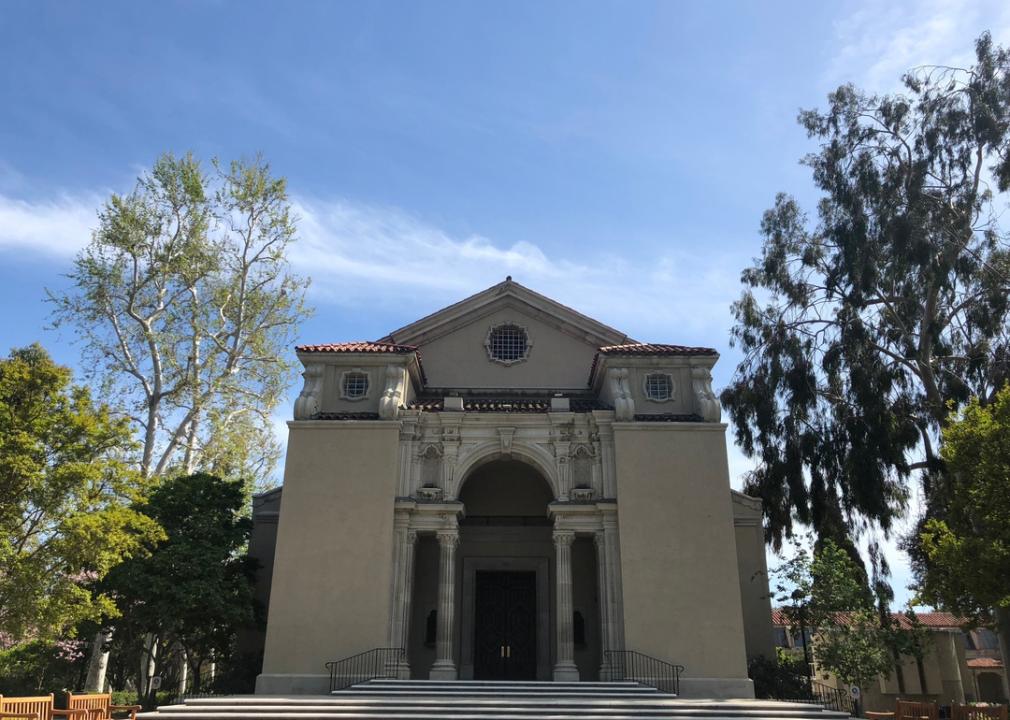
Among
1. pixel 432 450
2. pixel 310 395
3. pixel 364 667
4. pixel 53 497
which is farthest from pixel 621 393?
pixel 53 497

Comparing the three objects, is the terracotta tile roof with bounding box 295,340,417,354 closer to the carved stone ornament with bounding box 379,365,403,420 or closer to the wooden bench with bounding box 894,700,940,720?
the carved stone ornament with bounding box 379,365,403,420

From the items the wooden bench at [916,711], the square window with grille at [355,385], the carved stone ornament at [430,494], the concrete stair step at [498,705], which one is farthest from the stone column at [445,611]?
the wooden bench at [916,711]

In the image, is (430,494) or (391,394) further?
(391,394)

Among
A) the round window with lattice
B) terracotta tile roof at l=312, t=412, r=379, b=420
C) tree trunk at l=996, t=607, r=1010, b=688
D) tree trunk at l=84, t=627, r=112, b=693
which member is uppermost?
the round window with lattice

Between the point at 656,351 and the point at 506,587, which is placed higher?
the point at 656,351

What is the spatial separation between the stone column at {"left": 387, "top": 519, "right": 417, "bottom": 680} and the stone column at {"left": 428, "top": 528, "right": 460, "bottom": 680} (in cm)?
78

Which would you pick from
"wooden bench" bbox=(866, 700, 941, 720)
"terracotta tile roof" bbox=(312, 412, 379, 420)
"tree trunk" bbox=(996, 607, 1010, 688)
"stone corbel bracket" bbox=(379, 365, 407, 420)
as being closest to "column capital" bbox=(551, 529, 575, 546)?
"stone corbel bracket" bbox=(379, 365, 407, 420)

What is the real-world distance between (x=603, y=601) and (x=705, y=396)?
6.47 metres

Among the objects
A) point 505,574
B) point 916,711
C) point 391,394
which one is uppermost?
point 391,394

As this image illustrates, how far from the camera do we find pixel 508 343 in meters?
25.6

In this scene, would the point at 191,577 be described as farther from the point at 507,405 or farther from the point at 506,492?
the point at 507,405

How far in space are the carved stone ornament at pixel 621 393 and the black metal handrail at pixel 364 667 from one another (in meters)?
8.77

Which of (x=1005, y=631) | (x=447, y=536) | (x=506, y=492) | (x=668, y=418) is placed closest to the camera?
(x=447, y=536)

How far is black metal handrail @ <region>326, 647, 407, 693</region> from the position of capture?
1817 cm
